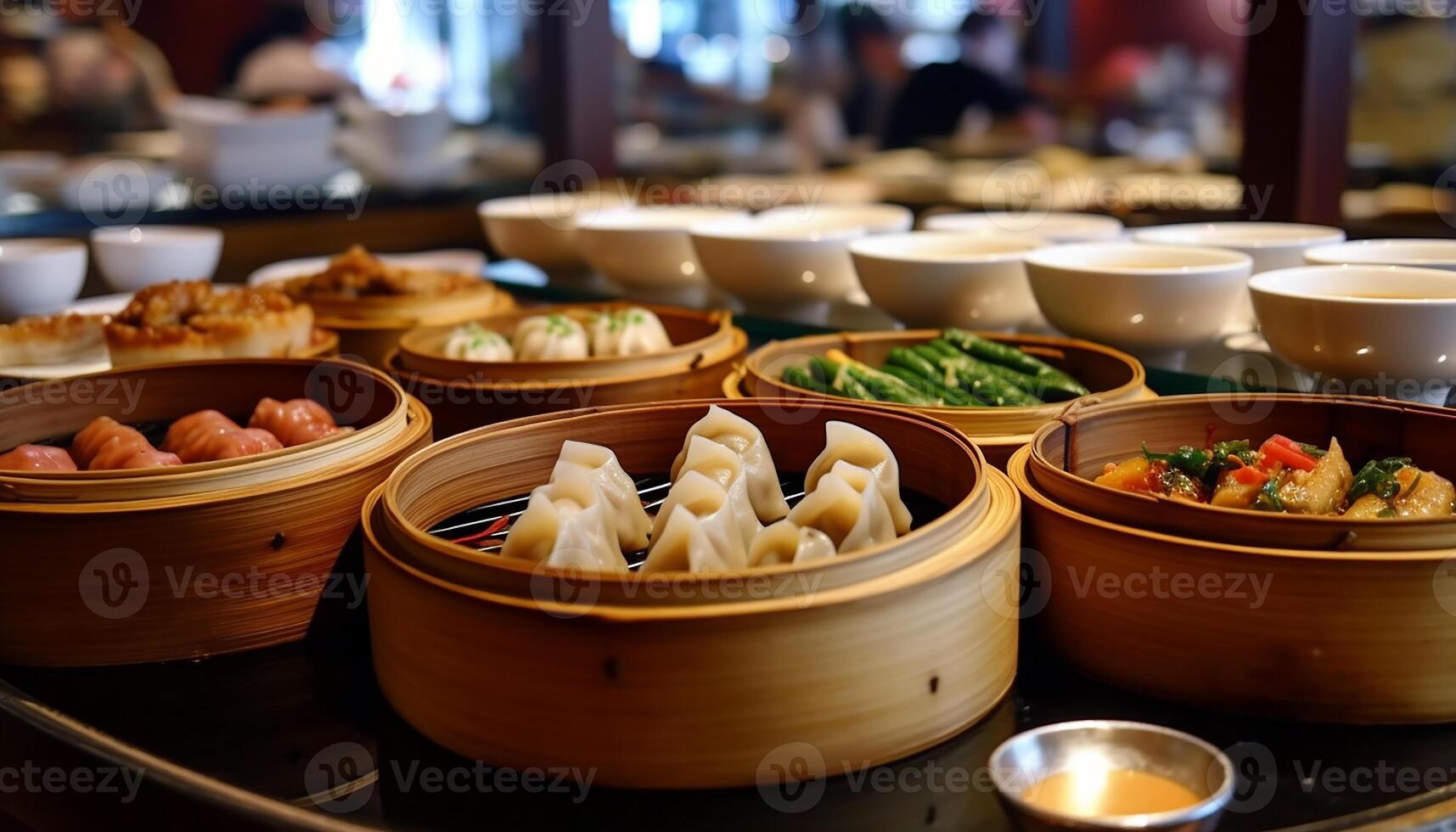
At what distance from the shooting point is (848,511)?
1.76 metres

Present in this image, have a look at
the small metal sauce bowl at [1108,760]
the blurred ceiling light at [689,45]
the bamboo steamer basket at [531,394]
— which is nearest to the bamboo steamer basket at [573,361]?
the bamboo steamer basket at [531,394]

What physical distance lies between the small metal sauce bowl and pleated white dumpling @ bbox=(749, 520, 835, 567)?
41 centimetres

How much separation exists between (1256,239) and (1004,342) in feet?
2.48

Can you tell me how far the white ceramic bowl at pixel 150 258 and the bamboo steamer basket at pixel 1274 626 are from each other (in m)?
2.87

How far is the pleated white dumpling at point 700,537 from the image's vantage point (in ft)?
5.51

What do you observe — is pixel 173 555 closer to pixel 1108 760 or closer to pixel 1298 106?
pixel 1108 760

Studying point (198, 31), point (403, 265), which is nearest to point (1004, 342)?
point (403, 265)

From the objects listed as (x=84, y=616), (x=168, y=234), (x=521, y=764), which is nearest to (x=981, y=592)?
(x=521, y=764)

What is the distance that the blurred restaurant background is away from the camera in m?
4.52

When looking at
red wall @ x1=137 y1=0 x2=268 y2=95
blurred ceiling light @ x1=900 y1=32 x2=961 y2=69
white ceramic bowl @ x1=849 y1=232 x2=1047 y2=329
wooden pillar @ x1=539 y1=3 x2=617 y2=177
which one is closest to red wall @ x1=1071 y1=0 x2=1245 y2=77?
blurred ceiling light @ x1=900 y1=32 x2=961 y2=69

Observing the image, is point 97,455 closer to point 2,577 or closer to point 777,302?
point 2,577

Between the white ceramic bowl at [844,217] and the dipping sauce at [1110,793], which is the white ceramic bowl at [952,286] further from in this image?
the dipping sauce at [1110,793]

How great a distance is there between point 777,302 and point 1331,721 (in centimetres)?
192

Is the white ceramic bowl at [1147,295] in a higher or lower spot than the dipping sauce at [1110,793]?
higher
